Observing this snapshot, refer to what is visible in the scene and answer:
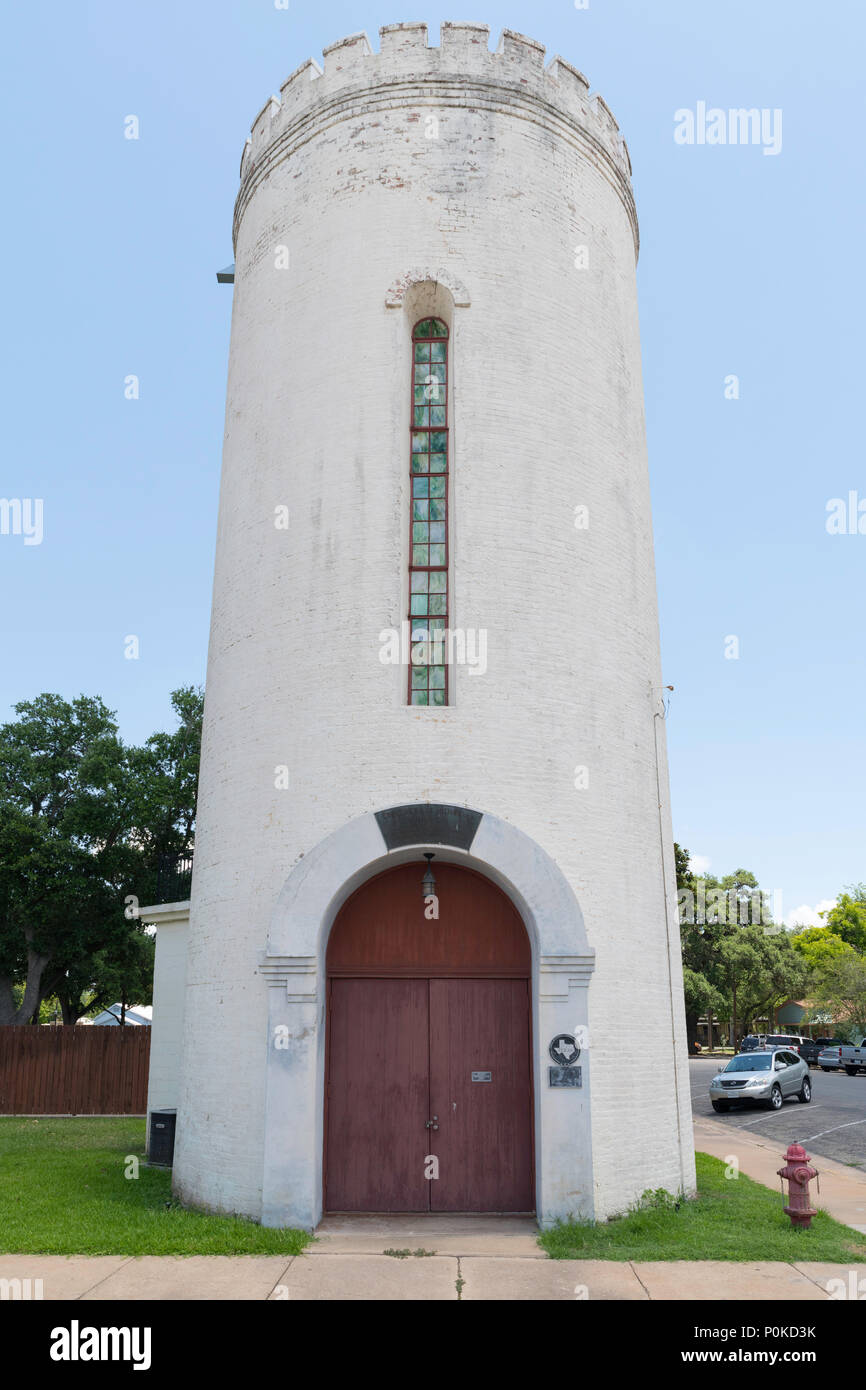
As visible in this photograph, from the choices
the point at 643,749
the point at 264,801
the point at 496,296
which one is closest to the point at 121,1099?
the point at 264,801

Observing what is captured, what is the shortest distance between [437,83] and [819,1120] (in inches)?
943

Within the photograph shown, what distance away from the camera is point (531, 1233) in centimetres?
990

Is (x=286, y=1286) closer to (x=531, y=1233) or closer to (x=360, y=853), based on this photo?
(x=531, y=1233)

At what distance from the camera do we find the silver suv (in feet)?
90.5

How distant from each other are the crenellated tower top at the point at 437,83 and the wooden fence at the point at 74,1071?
20582 mm

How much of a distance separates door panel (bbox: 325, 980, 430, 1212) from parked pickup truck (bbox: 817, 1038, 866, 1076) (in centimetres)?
4373

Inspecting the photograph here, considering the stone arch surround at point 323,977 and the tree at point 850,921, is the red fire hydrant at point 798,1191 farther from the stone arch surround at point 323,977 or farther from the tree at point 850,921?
the tree at point 850,921

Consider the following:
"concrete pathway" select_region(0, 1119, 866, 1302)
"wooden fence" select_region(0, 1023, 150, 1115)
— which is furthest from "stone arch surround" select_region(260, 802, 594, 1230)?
"wooden fence" select_region(0, 1023, 150, 1115)

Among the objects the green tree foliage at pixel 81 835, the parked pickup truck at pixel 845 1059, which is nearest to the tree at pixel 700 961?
the parked pickup truck at pixel 845 1059

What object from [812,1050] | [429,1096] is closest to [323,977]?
[429,1096]

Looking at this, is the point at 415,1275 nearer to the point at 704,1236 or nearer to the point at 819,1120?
the point at 704,1236

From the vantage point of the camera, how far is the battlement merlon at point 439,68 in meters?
13.4

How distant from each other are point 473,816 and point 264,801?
7.97 ft

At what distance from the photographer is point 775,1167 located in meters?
16.5
